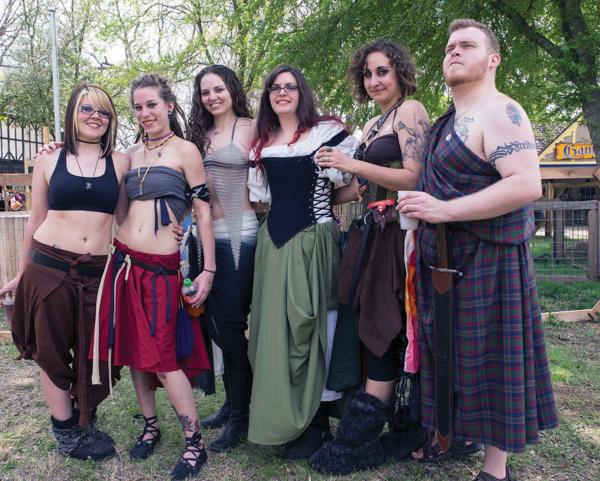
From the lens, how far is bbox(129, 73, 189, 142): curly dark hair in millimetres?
2662

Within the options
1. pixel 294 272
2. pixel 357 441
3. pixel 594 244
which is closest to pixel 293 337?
pixel 294 272

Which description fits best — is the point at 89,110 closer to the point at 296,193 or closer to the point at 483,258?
the point at 296,193

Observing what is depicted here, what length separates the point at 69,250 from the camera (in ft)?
8.61

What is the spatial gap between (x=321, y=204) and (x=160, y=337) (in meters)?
1.03

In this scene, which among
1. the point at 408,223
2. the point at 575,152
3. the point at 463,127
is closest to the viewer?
the point at 463,127

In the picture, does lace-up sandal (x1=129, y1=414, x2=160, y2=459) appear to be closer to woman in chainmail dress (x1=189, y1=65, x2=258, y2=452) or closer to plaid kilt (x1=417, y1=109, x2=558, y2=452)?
woman in chainmail dress (x1=189, y1=65, x2=258, y2=452)

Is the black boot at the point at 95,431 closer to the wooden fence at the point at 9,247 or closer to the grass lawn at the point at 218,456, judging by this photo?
the grass lawn at the point at 218,456

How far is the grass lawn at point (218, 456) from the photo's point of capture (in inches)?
99.9

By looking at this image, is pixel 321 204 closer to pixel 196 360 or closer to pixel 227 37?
pixel 196 360

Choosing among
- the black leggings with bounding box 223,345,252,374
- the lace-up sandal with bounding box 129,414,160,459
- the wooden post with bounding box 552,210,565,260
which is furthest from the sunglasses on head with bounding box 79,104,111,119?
the wooden post with bounding box 552,210,565,260

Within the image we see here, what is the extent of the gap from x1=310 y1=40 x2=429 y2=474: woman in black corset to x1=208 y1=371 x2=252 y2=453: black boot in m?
0.51

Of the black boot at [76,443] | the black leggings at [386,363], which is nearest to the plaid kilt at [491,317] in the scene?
the black leggings at [386,363]

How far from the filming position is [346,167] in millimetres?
2311

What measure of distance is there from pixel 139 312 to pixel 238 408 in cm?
82
